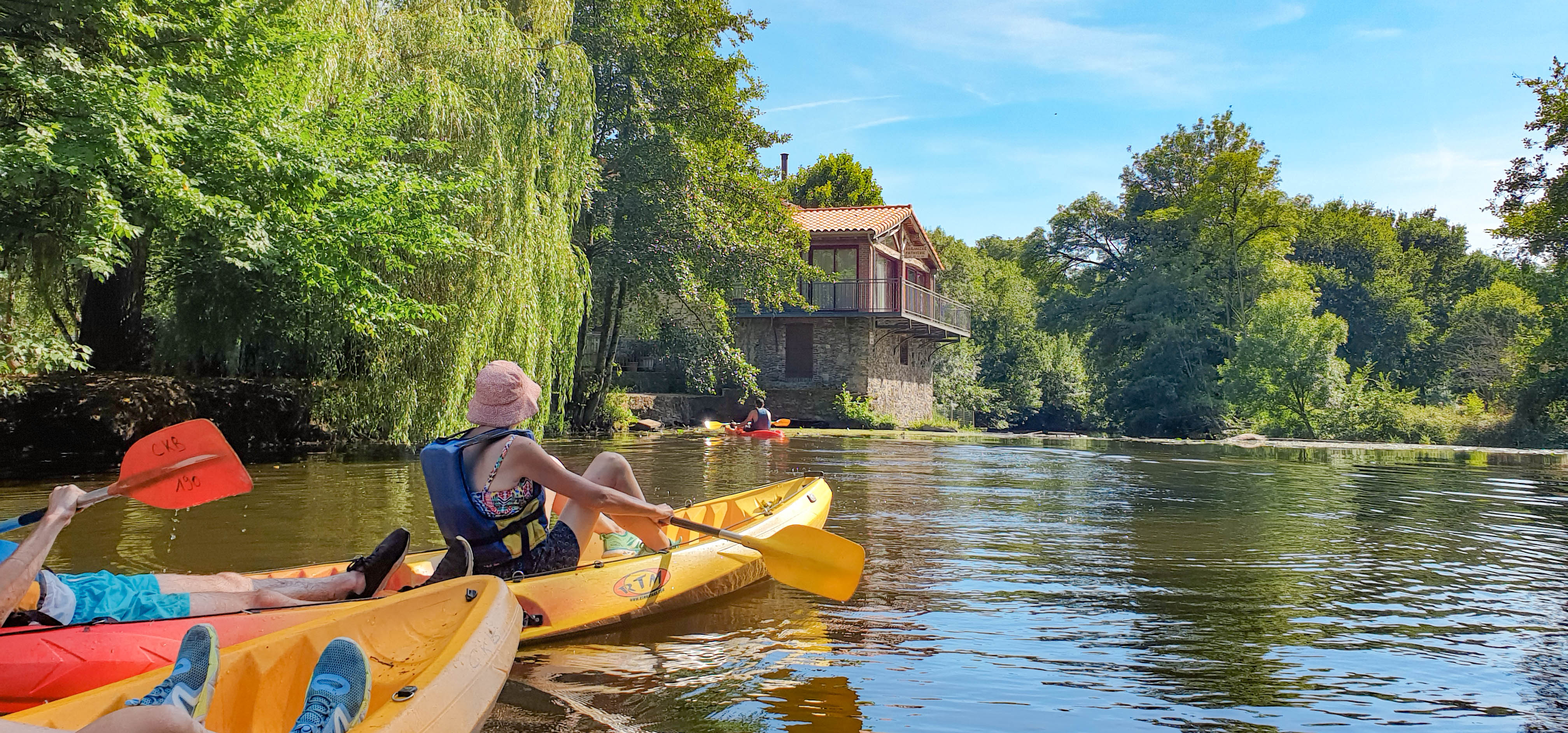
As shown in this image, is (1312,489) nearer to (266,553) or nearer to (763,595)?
(763,595)

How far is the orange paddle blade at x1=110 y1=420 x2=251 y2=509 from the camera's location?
16.3ft

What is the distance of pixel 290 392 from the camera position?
568 inches

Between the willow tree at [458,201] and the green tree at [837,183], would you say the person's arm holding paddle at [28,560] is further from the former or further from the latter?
the green tree at [837,183]

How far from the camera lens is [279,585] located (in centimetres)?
A: 439

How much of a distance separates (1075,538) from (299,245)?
24.7 feet

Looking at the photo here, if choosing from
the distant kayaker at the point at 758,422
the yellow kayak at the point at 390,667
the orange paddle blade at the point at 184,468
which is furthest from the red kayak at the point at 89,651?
the distant kayaker at the point at 758,422

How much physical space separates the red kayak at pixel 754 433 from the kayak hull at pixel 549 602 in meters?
14.4

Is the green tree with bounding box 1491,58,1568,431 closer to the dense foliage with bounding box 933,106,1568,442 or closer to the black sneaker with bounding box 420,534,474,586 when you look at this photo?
the dense foliage with bounding box 933,106,1568,442

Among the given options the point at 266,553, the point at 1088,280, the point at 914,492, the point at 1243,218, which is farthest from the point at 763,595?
the point at 1088,280

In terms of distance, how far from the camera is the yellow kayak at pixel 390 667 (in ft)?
9.21

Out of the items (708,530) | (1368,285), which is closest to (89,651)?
(708,530)

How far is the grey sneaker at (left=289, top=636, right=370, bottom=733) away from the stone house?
26559 millimetres

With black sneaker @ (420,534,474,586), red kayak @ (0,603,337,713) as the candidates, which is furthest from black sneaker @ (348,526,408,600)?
red kayak @ (0,603,337,713)

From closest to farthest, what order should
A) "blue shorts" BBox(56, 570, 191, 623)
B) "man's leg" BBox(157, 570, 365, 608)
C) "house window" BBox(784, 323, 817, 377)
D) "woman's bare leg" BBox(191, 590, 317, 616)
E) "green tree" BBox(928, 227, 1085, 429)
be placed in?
"blue shorts" BBox(56, 570, 191, 623)
"woman's bare leg" BBox(191, 590, 317, 616)
"man's leg" BBox(157, 570, 365, 608)
"house window" BBox(784, 323, 817, 377)
"green tree" BBox(928, 227, 1085, 429)
